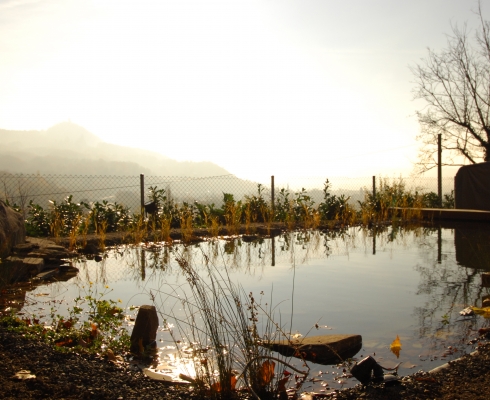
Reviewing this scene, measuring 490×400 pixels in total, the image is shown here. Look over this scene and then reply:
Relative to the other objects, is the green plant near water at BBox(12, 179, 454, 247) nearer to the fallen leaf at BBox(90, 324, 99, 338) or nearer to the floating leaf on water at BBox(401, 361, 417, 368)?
the fallen leaf at BBox(90, 324, 99, 338)

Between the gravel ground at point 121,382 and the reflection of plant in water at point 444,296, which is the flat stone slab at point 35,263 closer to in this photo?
the gravel ground at point 121,382

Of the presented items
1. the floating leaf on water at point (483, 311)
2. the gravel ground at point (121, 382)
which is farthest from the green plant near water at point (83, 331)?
the floating leaf on water at point (483, 311)

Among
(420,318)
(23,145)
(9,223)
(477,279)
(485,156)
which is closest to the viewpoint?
(420,318)

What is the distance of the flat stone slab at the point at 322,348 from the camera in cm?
300

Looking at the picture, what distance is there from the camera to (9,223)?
642cm

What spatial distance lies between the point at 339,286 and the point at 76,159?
105 feet

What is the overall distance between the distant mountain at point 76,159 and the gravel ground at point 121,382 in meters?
18.2

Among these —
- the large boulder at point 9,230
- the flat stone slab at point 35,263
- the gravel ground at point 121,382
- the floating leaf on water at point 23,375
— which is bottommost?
the gravel ground at point 121,382

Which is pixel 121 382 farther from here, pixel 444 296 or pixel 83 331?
pixel 444 296

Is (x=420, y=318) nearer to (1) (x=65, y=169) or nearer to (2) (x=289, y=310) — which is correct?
(2) (x=289, y=310)

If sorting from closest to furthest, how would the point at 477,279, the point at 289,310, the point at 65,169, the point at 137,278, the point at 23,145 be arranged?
the point at 289,310 → the point at 477,279 → the point at 137,278 → the point at 65,169 → the point at 23,145

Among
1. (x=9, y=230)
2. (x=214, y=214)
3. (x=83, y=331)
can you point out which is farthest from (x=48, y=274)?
(x=214, y=214)

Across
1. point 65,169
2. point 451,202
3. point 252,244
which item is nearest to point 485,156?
point 451,202

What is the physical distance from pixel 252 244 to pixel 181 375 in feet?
19.1
